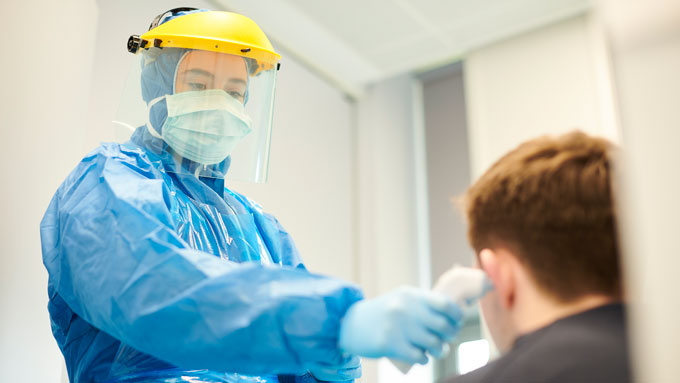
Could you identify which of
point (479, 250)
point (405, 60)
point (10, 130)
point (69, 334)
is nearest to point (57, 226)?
point (69, 334)

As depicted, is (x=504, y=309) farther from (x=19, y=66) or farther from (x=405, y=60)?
(x=405, y=60)

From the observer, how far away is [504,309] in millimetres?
897

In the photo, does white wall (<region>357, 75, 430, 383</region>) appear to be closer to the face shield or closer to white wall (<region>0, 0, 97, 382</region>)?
white wall (<region>0, 0, 97, 382</region>)

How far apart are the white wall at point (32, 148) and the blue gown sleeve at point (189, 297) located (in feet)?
2.42

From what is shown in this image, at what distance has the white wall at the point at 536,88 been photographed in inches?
129

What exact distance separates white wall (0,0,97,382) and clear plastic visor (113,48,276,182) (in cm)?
45

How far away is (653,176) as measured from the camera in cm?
42

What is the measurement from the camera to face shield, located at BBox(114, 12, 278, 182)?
5.02 ft

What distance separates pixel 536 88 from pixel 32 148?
2.53m

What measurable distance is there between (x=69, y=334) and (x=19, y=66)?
3.18 ft

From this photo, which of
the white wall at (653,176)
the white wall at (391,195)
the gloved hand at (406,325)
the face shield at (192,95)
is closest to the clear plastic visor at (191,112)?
the face shield at (192,95)

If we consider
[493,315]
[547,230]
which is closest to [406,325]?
[493,315]

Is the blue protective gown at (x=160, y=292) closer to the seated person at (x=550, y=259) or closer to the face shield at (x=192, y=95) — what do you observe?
the face shield at (x=192, y=95)

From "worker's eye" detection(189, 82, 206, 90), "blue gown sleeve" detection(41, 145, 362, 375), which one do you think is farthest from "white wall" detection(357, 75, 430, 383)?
"blue gown sleeve" detection(41, 145, 362, 375)
